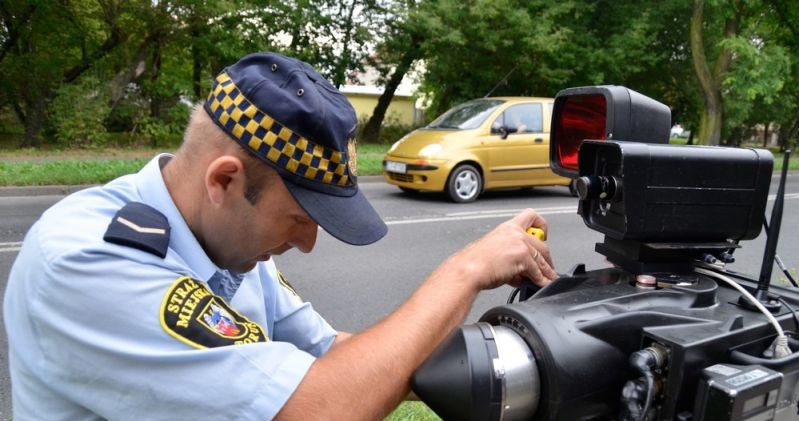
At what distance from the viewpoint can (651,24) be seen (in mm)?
16922

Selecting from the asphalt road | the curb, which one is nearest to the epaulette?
the asphalt road

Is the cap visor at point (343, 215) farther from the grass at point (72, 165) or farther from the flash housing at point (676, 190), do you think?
the grass at point (72, 165)

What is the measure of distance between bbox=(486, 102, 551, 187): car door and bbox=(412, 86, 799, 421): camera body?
803 centimetres

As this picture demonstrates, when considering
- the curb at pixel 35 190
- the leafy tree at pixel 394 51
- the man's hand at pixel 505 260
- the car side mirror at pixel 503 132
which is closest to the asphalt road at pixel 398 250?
the curb at pixel 35 190

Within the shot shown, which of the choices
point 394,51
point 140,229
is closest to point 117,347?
point 140,229

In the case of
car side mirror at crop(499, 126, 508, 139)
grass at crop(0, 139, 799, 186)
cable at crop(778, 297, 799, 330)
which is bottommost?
grass at crop(0, 139, 799, 186)

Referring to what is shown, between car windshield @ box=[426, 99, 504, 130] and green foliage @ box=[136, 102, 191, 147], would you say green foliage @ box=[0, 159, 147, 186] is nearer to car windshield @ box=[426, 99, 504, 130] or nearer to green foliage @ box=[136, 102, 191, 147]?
green foliage @ box=[136, 102, 191, 147]

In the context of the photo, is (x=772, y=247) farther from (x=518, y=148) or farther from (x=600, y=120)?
(x=518, y=148)

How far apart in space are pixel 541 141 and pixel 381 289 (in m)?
5.27

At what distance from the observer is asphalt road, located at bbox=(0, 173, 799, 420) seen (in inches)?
181

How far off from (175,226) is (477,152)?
7991mm

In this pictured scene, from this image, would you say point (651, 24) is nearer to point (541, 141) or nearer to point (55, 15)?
point (541, 141)

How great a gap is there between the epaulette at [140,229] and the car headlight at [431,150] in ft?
25.1

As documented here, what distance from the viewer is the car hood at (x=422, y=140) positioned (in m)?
8.95
